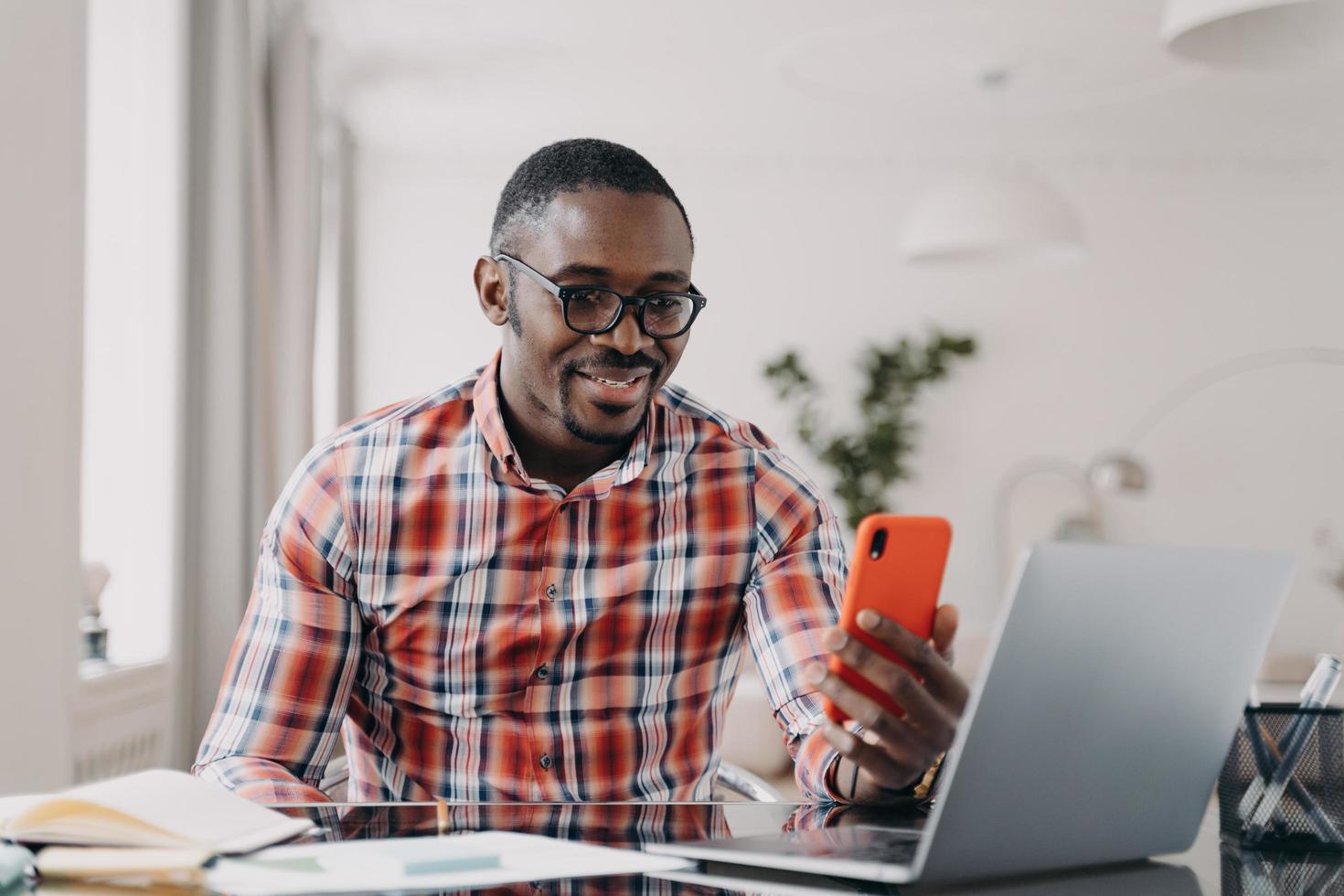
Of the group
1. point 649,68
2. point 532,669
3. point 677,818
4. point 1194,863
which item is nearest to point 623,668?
point 532,669

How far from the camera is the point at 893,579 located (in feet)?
2.77

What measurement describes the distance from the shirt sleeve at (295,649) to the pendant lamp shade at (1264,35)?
1.57 meters

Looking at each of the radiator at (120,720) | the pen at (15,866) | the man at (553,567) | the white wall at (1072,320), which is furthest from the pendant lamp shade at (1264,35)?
the white wall at (1072,320)

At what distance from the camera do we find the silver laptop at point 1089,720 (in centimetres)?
71

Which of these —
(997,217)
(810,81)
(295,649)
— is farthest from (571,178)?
(810,81)

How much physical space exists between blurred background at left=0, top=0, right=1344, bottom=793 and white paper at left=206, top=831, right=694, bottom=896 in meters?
1.42

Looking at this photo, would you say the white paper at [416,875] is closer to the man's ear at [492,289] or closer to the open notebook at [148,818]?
the open notebook at [148,818]

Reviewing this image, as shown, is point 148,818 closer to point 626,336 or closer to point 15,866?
point 15,866

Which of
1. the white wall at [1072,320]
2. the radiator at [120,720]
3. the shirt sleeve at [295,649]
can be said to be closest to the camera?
the shirt sleeve at [295,649]

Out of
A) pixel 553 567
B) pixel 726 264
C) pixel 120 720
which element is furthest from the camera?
pixel 726 264

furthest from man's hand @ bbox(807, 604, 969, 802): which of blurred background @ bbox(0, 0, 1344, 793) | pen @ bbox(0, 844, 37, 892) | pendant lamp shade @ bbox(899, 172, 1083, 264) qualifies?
pendant lamp shade @ bbox(899, 172, 1083, 264)

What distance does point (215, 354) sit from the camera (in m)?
3.35

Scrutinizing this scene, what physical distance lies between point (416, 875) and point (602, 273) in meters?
0.76

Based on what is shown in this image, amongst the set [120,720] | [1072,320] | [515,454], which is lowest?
[120,720]
